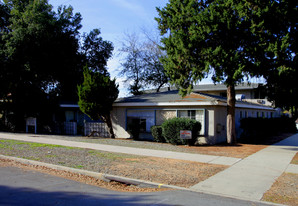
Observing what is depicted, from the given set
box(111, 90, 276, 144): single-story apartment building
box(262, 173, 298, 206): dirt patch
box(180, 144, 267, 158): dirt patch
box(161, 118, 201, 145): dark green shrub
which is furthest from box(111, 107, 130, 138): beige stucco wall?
box(262, 173, 298, 206): dirt patch

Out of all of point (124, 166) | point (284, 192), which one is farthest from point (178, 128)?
point (284, 192)

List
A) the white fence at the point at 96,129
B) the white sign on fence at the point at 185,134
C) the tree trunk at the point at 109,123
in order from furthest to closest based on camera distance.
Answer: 1. the white fence at the point at 96,129
2. the tree trunk at the point at 109,123
3. the white sign on fence at the point at 185,134

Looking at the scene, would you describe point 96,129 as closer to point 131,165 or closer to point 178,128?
point 178,128

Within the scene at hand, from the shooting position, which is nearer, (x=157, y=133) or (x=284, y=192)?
(x=284, y=192)

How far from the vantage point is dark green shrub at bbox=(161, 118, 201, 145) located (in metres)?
15.3

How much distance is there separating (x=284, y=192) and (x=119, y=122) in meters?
14.5

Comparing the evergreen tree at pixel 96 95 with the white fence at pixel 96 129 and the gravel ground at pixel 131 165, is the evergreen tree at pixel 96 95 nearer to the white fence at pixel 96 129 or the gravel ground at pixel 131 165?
the white fence at pixel 96 129

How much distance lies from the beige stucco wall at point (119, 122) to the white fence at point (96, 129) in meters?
0.72

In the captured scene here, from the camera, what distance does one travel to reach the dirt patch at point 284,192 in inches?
243

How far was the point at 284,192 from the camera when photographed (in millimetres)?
6707

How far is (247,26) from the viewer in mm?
14148

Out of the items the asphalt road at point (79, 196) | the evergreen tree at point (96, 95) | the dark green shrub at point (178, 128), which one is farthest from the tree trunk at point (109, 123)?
the asphalt road at point (79, 196)

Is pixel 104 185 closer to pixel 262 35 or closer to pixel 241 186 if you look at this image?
pixel 241 186

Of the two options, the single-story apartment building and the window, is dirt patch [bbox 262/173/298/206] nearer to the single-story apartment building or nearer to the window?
the single-story apartment building
